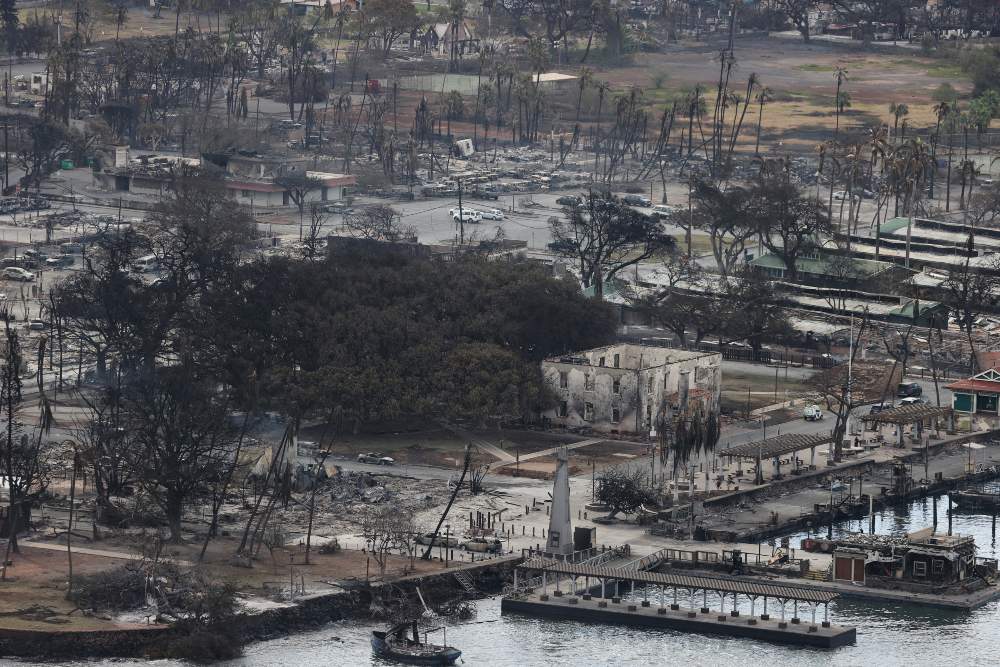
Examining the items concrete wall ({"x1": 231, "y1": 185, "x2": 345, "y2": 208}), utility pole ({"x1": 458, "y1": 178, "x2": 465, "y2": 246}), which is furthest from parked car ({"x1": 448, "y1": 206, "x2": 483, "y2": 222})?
concrete wall ({"x1": 231, "y1": 185, "x2": 345, "y2": 208})

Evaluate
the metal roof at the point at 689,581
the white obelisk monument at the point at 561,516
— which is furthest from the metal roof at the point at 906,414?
the metal roof at the point at 689,581

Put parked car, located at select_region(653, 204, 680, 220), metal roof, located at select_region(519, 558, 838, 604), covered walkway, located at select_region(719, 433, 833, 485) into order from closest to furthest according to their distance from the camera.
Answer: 1. metal roof, located at select_region(519, 558, 838, 604)
2. covered walkway, located at select_region(719, 433, 833, 485)
3. parked car, located at select_region(653, 204, 680, 220)

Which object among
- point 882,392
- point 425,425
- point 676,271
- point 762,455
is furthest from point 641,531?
point 676,271

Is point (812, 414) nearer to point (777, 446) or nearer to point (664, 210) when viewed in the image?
point (777, 446)

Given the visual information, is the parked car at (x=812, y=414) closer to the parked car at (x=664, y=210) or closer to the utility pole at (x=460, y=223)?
the utility pole at (x=460, y=223)

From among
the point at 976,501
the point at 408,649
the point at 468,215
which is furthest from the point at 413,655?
the point at 468,215

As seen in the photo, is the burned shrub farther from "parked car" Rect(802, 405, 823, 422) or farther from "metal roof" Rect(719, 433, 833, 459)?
"parked car" Rect(802, 405, 823, 422)
